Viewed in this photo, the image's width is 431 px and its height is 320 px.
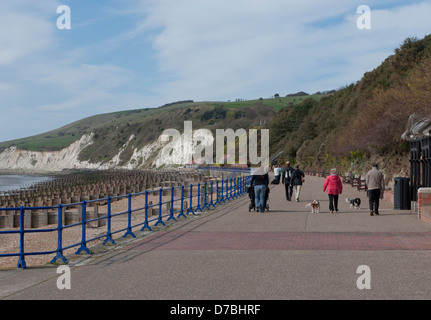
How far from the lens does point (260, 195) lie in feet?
62.3

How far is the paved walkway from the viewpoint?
23.1 feet

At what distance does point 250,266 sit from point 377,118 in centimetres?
2806

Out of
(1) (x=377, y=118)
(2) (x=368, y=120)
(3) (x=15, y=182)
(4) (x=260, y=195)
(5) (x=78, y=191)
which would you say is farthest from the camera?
(3) (x=15, y=182)

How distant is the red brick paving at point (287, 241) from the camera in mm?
10828

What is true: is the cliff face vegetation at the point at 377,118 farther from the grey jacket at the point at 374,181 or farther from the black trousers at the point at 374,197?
the black trousers at the point at 374,197

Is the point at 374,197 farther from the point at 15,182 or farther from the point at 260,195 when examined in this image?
the point at 15,182

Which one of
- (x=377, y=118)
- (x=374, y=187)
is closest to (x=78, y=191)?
(x=377, y=118)

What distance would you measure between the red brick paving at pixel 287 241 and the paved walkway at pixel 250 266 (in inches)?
0.8

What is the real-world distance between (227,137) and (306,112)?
30749mm

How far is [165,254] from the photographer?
401 inches
